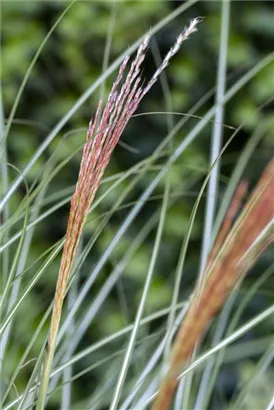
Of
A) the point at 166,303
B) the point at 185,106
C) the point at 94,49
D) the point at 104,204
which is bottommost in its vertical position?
the point at 166,303

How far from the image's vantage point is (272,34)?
4.23ft

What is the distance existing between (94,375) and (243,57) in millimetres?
592

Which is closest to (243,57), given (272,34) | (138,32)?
(272,34)

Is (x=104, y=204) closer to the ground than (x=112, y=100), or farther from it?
closer to the ground

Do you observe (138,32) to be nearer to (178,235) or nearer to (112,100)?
(178,235)

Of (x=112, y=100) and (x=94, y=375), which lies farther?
(x=94, y=375)

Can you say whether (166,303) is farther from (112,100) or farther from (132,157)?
(112,100)

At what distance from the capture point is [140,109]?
1.37 metres

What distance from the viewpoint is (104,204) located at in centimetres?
129

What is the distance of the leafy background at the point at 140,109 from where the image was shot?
1271 mm

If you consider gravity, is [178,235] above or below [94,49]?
below

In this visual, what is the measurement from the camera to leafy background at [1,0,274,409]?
1.27 metres

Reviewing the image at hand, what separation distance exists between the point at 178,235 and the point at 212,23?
0.36 meters

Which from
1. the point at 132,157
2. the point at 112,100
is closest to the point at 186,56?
the point at 132,157
